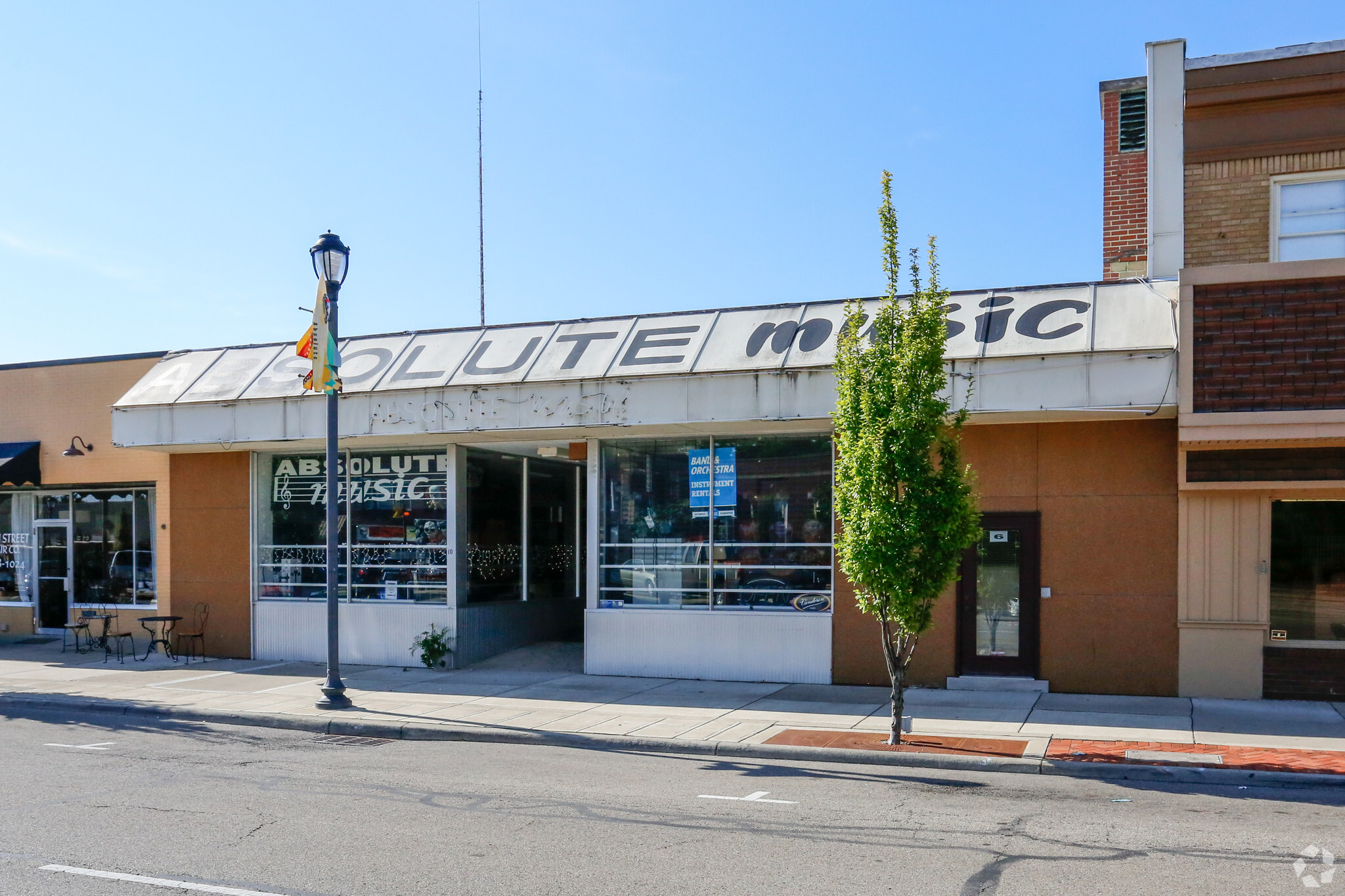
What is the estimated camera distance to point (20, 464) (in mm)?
19391

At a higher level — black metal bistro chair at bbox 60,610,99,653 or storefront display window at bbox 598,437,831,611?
storefront display window at bbox 598,437,831,611

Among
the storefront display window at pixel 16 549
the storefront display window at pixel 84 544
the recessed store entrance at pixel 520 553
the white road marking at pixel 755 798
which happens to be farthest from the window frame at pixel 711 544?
the storefront display window at pixel 16 549

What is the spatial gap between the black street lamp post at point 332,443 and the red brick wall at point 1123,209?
1035 centimetres

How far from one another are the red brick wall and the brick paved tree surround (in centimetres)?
368

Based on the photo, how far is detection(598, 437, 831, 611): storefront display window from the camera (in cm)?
1430

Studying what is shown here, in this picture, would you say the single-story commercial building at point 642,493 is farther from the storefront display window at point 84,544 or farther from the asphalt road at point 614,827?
the asphalt road at point 614,827

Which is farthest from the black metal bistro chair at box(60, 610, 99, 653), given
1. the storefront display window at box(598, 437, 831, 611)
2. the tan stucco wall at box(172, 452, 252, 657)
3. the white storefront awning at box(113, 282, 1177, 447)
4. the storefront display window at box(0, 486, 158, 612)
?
the storefront display window at box(598, 437, 831, 611)

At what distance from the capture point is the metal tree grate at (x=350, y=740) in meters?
11.1

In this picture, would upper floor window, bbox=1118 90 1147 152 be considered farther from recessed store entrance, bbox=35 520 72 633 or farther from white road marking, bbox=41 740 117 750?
recessed store entrance, bbox=35 520 72 633

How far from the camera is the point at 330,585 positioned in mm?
13211

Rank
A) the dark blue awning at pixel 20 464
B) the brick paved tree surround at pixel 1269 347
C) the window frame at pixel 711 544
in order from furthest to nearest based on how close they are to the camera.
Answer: the dark blue awning at pixel 20 464 < the window frame at pixel 711 544 < the brick paved tree surround at pixel 1269 347

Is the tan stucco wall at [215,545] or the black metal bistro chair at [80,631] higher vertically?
the tan stucco wall at [215,545]

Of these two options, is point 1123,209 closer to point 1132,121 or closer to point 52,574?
point 1132,121

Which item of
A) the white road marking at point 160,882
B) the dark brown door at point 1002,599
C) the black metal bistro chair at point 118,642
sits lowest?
the black metal bistro chair at point 118,642
